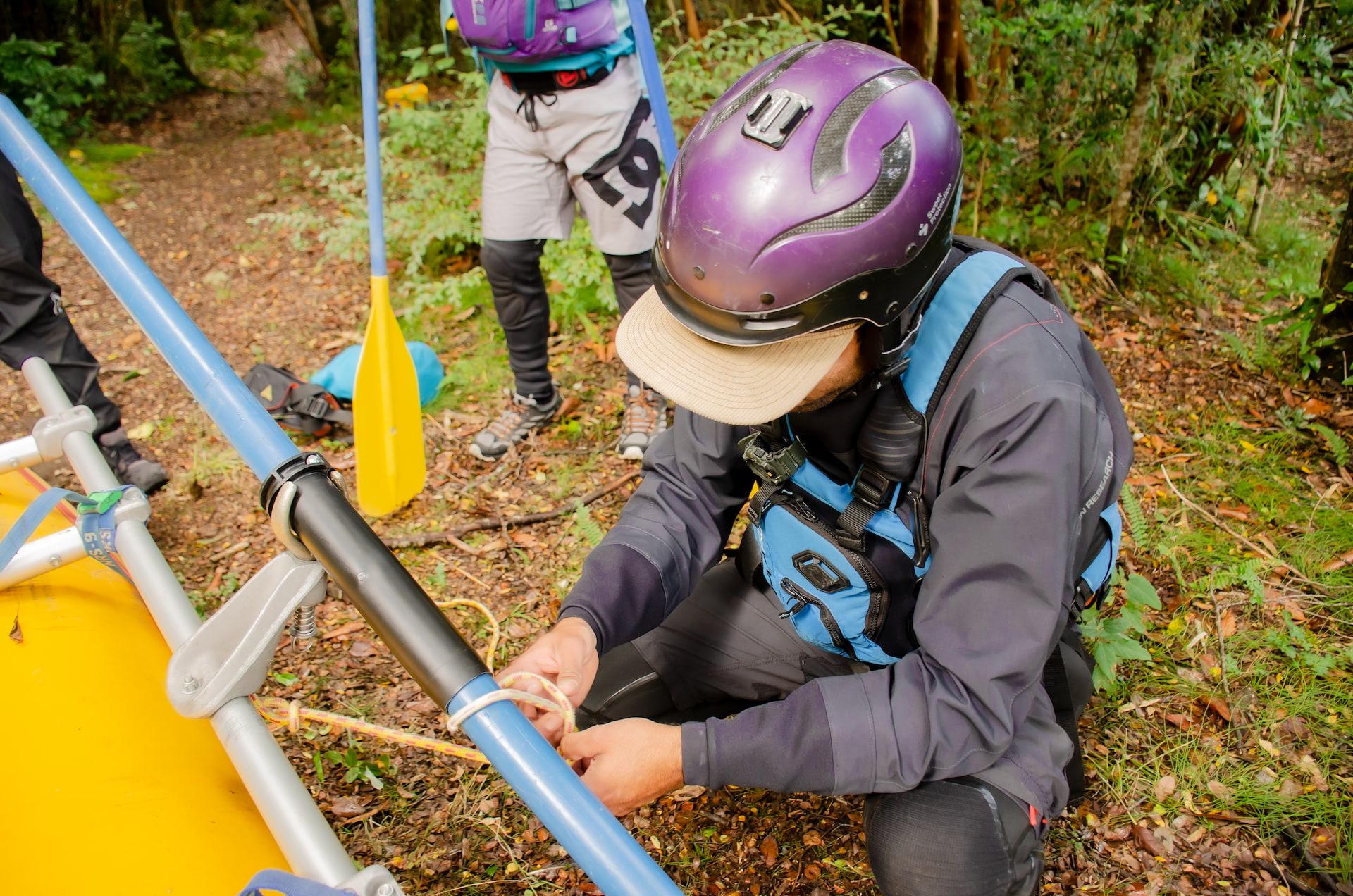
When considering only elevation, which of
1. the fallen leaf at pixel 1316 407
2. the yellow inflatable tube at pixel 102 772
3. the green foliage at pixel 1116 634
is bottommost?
the fallen leaf at pixel 1316 407

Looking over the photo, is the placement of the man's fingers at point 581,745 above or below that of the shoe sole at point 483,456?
above

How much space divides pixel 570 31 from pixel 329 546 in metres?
2.60

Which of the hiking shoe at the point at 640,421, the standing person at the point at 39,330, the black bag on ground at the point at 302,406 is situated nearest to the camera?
the standing person at the point at 39,330

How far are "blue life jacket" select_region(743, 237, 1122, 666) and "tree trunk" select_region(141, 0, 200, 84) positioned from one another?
1142 centimetres

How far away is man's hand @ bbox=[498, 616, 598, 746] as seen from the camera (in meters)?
1.72

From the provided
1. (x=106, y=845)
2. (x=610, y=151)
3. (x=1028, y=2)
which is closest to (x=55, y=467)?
(x=610, y=151)

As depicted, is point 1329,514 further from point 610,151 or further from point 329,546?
point 329,546

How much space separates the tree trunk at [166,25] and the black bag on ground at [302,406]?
8504mm

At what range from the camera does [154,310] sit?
1.65 metres

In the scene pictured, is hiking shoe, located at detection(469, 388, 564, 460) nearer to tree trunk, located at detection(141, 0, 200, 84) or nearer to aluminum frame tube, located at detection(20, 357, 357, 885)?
aluminum frame tube, located at detection(20, 357, 357, 885)

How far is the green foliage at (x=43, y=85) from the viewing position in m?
7.91

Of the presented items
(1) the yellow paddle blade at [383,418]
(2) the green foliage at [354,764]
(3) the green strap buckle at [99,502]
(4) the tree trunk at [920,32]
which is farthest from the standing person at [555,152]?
(4) the tree trunk at [920,32]

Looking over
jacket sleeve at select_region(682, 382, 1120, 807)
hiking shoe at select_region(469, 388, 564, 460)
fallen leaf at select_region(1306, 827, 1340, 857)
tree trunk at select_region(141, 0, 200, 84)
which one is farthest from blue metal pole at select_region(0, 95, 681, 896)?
tree trunk at select_region(141, 0, 200, 84)

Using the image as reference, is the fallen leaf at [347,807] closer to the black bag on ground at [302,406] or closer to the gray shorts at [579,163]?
the black bag on ground at [302,406]
